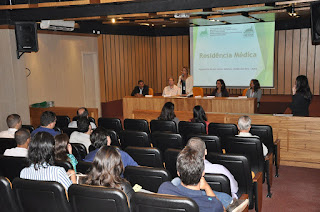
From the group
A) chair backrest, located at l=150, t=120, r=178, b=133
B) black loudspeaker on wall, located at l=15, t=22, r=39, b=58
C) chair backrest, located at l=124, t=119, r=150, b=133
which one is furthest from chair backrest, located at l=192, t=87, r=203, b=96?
black loudspeaker on wall, located at l=15, t=22, r=39, b=58

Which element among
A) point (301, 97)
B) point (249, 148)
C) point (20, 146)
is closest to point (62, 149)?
point (20, 146)

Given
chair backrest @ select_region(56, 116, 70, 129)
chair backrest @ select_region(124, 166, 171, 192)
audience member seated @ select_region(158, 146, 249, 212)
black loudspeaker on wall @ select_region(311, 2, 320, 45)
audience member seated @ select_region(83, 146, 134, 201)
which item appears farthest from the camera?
chair backrest @ select_region(56, 116, 70, 129)

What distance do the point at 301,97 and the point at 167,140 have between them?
3156 millimetres

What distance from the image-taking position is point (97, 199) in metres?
2.40

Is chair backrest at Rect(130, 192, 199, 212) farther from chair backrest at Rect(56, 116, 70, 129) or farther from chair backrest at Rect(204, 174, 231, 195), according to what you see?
chair backrest at Rect(56, 116, 70, 129)

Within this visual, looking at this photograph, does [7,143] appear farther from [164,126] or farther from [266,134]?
[266,134]

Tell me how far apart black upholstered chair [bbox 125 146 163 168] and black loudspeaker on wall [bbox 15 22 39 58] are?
4933 millimetres

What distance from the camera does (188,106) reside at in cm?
871

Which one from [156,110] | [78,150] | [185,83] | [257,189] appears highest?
[185,83]

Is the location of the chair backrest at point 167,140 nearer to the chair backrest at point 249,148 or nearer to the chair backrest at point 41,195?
the chair backrest at point 249,148

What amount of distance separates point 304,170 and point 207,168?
11.1ft

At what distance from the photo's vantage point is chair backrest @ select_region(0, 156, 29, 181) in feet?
11.4

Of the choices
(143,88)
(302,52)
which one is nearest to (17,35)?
(143,88)

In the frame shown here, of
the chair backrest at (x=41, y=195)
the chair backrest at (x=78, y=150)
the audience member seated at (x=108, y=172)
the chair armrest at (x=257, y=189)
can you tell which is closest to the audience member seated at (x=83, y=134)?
the chair backrest at (x=78, y=150)
